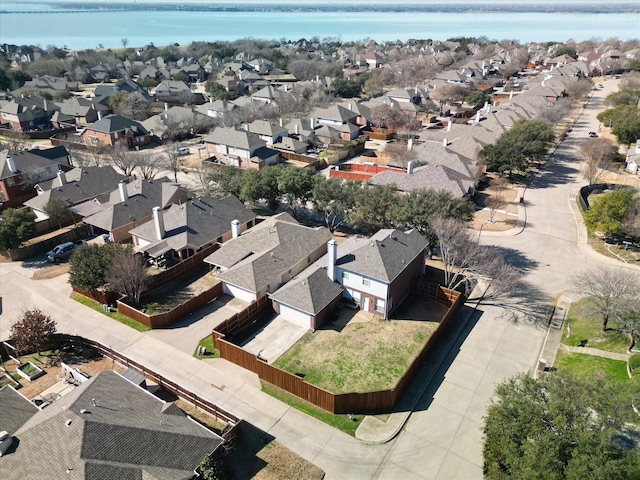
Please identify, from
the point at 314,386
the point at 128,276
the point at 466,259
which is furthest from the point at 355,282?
the point at 128,276

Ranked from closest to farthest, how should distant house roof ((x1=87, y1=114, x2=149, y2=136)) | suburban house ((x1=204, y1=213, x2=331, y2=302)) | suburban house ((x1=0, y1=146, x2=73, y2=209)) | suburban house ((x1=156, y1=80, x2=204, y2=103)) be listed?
suburban house ((x1=204, y1=213, x2=331, y2=302)) < suburban house ((x1=0, y1=146, x2=73, y2=209)) < distant house roof ((x1=87, y1=114, x2=149, y2=136)) < suburban house ((x1=156, y1=80, x2=204, y2=103))

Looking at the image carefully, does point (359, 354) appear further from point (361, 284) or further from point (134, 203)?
point (134, 203)

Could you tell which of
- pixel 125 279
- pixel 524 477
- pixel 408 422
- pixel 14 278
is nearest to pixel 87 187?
pixel 14 278

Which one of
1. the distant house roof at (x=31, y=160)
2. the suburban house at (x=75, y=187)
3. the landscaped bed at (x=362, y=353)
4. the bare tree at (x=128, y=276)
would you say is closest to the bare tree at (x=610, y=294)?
the landscaped bed at (x=362, y=353)

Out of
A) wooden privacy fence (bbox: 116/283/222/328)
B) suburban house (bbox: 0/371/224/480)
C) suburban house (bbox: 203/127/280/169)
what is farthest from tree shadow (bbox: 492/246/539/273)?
suburban house (bbox: 203/127/280/169)

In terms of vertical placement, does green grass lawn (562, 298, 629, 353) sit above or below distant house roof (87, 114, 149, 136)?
below

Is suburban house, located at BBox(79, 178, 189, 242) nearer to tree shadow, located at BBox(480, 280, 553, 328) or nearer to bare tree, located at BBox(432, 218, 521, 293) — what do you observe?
bare tree, located at BBox(432, 218, 521, 293)
